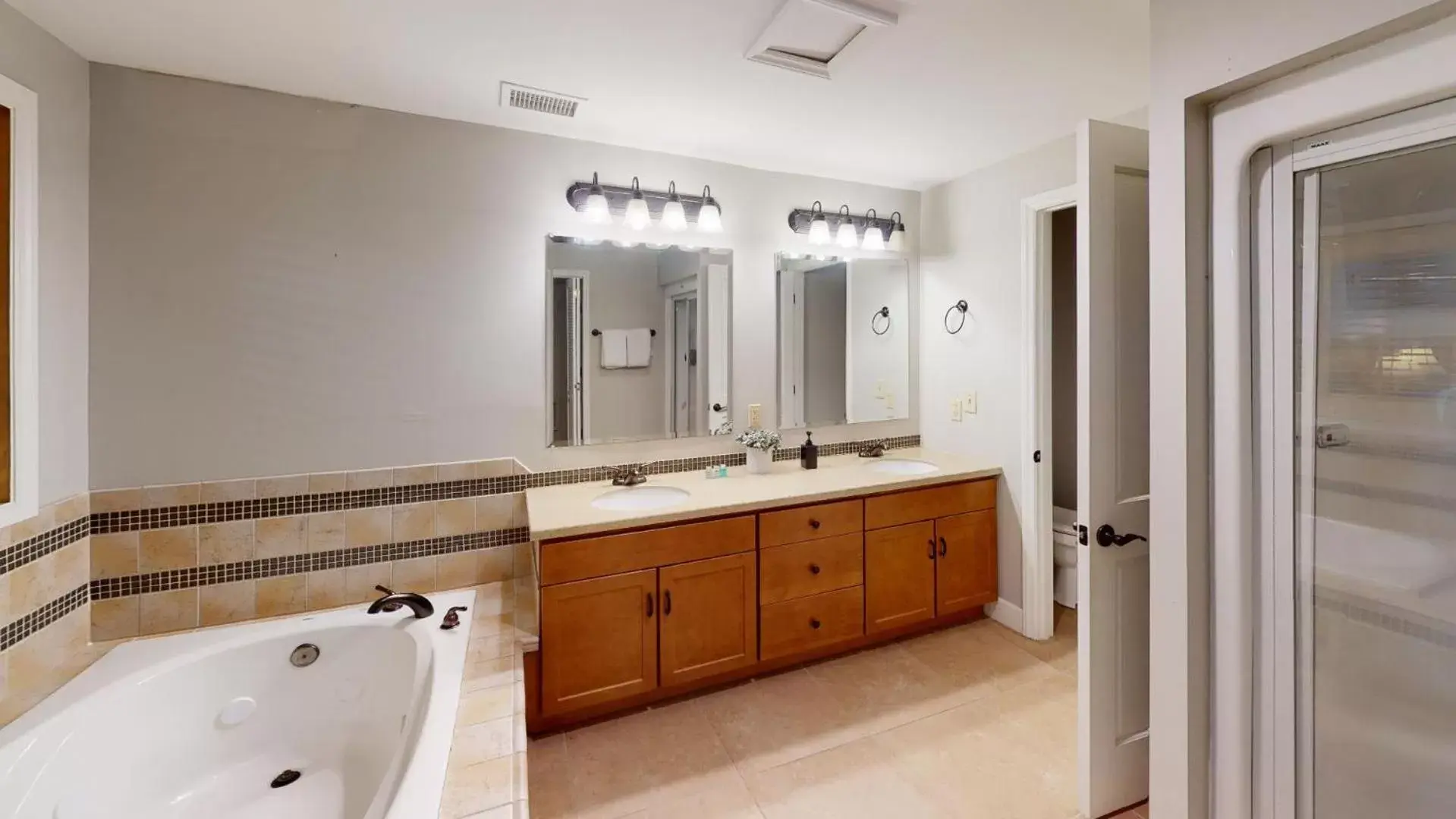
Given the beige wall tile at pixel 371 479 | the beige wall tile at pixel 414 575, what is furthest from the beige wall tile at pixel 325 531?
the beige wall tile at pixel 414 575

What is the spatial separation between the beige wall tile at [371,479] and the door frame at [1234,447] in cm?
257

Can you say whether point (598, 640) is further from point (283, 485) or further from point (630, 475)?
point (283, 485)

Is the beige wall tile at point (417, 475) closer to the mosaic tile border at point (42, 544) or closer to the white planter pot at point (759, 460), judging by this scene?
the mosaic tile border at point (42, 544)

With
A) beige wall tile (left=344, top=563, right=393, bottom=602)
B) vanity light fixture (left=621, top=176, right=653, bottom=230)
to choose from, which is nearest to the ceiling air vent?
vanity light fixture (left=621, top=176, right=653, bottom=230)

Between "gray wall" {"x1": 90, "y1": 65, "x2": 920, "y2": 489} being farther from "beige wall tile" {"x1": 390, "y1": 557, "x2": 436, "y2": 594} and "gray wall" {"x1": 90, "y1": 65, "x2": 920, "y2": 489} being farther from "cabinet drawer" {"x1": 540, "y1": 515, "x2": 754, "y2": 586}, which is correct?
"cabinet drawer" {"x1": 540, "y1": 515, "x2": 754, "y2": 586}

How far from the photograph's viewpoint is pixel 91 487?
6.15 feet

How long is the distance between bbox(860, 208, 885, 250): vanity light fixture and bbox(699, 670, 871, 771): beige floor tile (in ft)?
7.28

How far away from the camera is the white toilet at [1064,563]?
114 inches

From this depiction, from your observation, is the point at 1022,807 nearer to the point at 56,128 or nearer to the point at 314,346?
the point at 314,346

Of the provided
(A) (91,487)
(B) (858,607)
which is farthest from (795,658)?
(A) (91,487)

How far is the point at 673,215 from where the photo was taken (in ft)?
8.56

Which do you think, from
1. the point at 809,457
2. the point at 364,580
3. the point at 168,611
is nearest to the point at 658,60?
the point at 809,457

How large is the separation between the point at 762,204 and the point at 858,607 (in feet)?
6.57

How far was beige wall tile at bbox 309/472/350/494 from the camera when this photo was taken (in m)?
2.12
